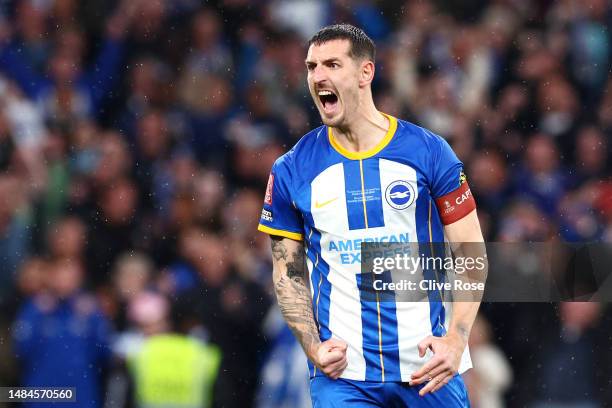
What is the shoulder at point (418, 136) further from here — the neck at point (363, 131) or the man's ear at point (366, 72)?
the man's ear at point (366, 72)

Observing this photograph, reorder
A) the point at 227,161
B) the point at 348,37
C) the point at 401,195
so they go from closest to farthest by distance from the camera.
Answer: the point at 401,195, the point at 348,37, the point at 227,161

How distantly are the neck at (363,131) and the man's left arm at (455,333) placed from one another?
0.42m

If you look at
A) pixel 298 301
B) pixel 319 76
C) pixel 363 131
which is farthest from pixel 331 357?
pixel 319 76

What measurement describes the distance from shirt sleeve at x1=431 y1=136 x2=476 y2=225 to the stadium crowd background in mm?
2928

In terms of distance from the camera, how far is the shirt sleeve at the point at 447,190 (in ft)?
13.5

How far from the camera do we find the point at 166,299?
23.8 ft

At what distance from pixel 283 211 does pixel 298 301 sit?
340 mm

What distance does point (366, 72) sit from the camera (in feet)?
13.9

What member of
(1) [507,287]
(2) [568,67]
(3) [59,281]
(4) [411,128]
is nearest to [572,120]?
(2) [568,67]

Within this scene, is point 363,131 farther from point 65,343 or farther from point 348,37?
point 65,343

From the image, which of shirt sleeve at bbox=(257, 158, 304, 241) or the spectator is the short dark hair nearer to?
shirt sleeve at bbox=(257, 158, 304, 241)

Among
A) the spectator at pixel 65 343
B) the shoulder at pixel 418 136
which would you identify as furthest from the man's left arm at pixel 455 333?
the spectator at pixel 65 343

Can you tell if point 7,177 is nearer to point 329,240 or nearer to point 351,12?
point 351,12
